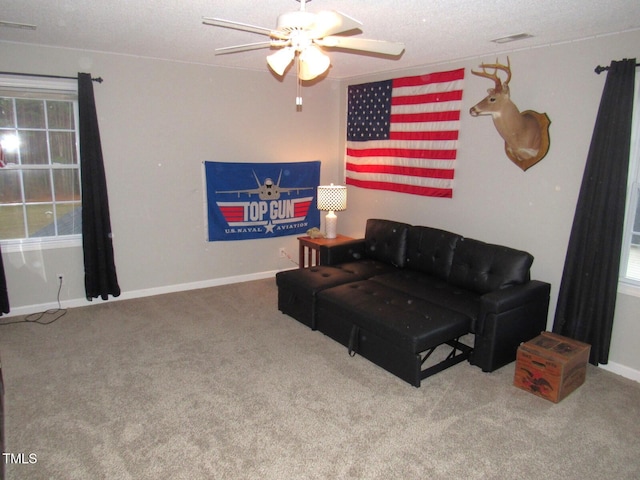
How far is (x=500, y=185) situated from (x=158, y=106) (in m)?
3.48

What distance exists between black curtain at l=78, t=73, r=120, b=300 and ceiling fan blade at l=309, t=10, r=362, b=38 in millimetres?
2879

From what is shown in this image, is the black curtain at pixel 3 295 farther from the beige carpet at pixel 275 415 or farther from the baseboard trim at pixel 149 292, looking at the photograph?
the beige carpet at pixel 275 415

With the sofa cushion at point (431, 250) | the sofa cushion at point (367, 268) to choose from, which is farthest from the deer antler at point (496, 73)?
the sofa cushion at point (367, 268)

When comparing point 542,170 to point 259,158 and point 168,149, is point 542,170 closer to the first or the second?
point 259,158

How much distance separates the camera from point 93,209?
427 cm

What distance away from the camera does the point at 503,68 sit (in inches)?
148

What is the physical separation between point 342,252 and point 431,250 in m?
1.00

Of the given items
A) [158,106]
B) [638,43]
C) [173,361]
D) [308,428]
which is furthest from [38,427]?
[638,43]

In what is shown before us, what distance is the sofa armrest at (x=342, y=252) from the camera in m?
4.68

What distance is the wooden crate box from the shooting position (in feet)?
9.45

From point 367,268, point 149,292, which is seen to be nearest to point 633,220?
point 367,268

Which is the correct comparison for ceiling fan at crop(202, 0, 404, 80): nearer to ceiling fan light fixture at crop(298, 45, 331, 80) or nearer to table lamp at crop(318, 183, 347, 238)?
ceiling fan light fixture at crop(298, 45, 331, 80)

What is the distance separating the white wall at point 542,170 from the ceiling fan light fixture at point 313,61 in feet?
6.89

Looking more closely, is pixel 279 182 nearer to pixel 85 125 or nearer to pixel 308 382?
pixel 85 125
